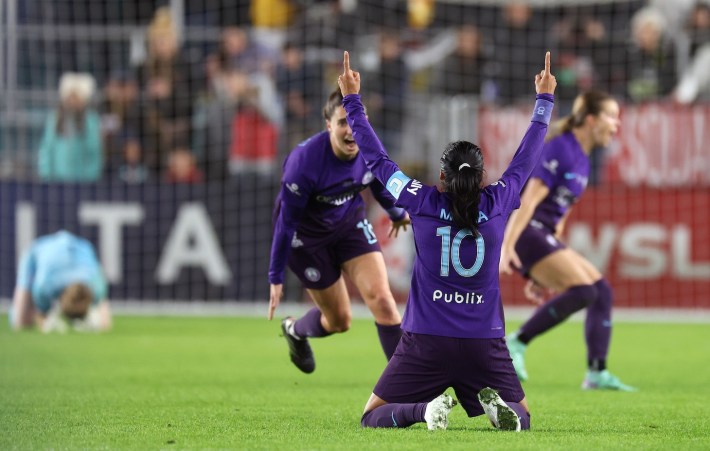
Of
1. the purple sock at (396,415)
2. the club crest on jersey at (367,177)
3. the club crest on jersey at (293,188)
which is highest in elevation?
the club crest on jersey at (367,177)

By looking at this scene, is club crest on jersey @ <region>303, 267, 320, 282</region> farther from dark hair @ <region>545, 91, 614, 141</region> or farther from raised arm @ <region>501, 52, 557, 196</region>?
raised arm @ <region>501, 52, 557, 196</region>

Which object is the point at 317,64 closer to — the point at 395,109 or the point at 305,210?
the point at 395,109

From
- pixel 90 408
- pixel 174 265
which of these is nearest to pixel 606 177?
pixel 174 265

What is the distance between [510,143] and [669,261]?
2323mm

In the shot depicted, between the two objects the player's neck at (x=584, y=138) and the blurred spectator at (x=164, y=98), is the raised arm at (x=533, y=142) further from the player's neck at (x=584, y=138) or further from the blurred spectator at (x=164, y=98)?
the blurred spectator at (x=164, y=98)

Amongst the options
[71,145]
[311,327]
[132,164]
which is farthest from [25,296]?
[311,327]

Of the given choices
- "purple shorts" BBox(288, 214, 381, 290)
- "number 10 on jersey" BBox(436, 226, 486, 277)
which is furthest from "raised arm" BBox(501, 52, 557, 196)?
"purple shorts" BBox(288, 214, 381, 290)

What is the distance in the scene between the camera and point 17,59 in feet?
61.9

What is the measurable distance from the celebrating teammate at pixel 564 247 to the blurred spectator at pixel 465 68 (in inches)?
329

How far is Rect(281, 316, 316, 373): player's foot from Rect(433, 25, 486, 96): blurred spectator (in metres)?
9.32

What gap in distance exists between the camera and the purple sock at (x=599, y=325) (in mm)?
10117

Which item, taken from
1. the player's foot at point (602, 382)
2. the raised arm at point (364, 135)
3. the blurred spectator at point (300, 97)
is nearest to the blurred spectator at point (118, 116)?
the blurred spectator at point (300, 97)

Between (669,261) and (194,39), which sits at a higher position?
(194,39)

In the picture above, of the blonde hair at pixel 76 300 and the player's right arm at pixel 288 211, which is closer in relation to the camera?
the player's right arm at pixel 288 211
